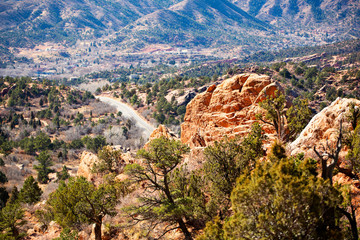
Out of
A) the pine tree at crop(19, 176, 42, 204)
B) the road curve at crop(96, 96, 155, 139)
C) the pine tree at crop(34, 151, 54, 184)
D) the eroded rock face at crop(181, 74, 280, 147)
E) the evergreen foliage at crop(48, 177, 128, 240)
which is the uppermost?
the road curve at crop(96, 96, 155, 139)

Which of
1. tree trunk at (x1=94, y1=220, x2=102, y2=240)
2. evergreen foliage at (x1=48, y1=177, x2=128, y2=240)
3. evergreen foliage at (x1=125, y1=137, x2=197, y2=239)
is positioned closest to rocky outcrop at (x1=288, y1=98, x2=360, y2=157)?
evergreen foliage at (x1=125, y1=137, x2=197, y2=239)

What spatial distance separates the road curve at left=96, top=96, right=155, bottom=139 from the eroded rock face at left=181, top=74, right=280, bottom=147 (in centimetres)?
5163

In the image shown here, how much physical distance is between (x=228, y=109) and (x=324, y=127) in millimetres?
12979

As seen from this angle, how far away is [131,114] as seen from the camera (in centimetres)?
10588

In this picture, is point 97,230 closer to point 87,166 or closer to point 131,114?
point 87,166

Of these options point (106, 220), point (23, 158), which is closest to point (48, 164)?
point (23, 158)

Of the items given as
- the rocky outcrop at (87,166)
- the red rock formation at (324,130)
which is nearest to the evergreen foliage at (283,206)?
the red rock formation at (324,130)

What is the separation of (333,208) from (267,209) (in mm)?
2411

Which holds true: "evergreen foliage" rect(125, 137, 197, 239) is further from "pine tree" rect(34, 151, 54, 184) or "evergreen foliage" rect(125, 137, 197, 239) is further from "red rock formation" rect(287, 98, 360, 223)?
"pine tree" rect(34, 151, 54, 184)

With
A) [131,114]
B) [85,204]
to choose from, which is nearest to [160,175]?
[85,204]

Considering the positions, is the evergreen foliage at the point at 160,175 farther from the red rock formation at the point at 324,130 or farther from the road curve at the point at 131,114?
the road curve at the point at 131,114

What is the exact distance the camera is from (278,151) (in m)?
10.3

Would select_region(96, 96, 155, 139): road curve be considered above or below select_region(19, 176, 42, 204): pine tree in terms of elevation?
above

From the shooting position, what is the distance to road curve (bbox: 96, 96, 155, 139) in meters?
90.0
